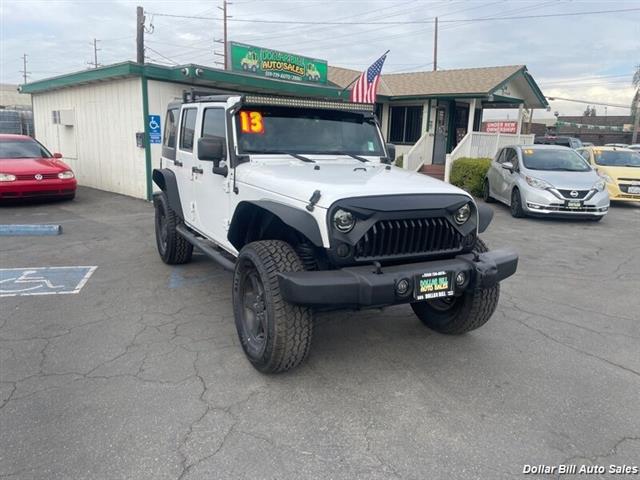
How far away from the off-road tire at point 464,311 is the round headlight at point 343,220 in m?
1.17

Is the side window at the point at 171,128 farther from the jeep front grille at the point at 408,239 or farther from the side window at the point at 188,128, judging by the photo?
the jeep front grille at the point at 408,239

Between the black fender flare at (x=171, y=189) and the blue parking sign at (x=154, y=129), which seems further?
the blue parking sign at (x=154, y=129)

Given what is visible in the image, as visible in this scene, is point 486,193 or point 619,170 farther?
point 486,193

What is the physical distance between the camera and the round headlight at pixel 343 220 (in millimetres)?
3168

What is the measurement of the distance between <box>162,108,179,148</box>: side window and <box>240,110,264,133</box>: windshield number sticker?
78.5 inches

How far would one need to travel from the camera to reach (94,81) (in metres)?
12.6

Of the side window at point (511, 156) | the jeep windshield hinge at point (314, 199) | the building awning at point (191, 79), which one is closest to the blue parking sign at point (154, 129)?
the building awning at point (191, 79)

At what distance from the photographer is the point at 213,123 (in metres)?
4.84

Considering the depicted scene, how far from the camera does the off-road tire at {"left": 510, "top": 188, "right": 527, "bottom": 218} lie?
10.7m

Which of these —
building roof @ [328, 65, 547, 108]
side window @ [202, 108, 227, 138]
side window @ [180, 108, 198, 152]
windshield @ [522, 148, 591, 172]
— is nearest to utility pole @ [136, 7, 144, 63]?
building roof @ [328, 65, 547, 108]

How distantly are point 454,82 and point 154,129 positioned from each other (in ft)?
41.6

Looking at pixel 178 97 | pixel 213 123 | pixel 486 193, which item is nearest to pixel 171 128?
pixel 213 123

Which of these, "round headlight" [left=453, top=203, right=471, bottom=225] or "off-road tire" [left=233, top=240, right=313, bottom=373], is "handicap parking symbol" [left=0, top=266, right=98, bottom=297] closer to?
"off-road tire" [left=233, top=240, right=313, bottom=373]

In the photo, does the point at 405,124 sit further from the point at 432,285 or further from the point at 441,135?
the point at 432,285
